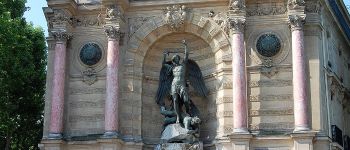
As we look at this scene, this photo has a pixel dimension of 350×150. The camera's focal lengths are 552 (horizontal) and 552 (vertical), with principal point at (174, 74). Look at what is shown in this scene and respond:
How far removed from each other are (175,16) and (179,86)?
3.11 metres

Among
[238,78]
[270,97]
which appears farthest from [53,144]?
[270,97]

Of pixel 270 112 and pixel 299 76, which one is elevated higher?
pixel 299 76

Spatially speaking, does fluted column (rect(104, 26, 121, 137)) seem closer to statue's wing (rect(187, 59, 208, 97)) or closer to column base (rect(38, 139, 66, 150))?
column base (rect(38, 139, 66, 150))

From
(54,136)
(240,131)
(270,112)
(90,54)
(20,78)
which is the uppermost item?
(90,54)

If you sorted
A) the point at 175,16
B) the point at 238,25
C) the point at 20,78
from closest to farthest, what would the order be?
the point at 238,25
the point at 175,16
the point at 20,78

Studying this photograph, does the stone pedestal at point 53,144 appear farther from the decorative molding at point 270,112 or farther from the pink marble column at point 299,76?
the pink marble column at point 299,76

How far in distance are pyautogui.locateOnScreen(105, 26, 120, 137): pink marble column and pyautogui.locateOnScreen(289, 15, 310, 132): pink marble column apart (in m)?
7.11

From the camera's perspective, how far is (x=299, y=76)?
2116 centimetres

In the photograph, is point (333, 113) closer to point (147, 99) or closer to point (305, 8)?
point (305, 8)

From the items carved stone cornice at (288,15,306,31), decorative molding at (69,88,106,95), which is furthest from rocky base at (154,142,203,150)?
carved stone cornice at (288,15,306,31)

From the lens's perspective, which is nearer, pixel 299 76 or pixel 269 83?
pixel 299 76

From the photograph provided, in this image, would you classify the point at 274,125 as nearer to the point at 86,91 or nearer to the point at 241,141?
the point at 241,141

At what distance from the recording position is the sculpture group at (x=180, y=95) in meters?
22.1

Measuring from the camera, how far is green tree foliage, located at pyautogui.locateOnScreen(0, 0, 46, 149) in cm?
2434
